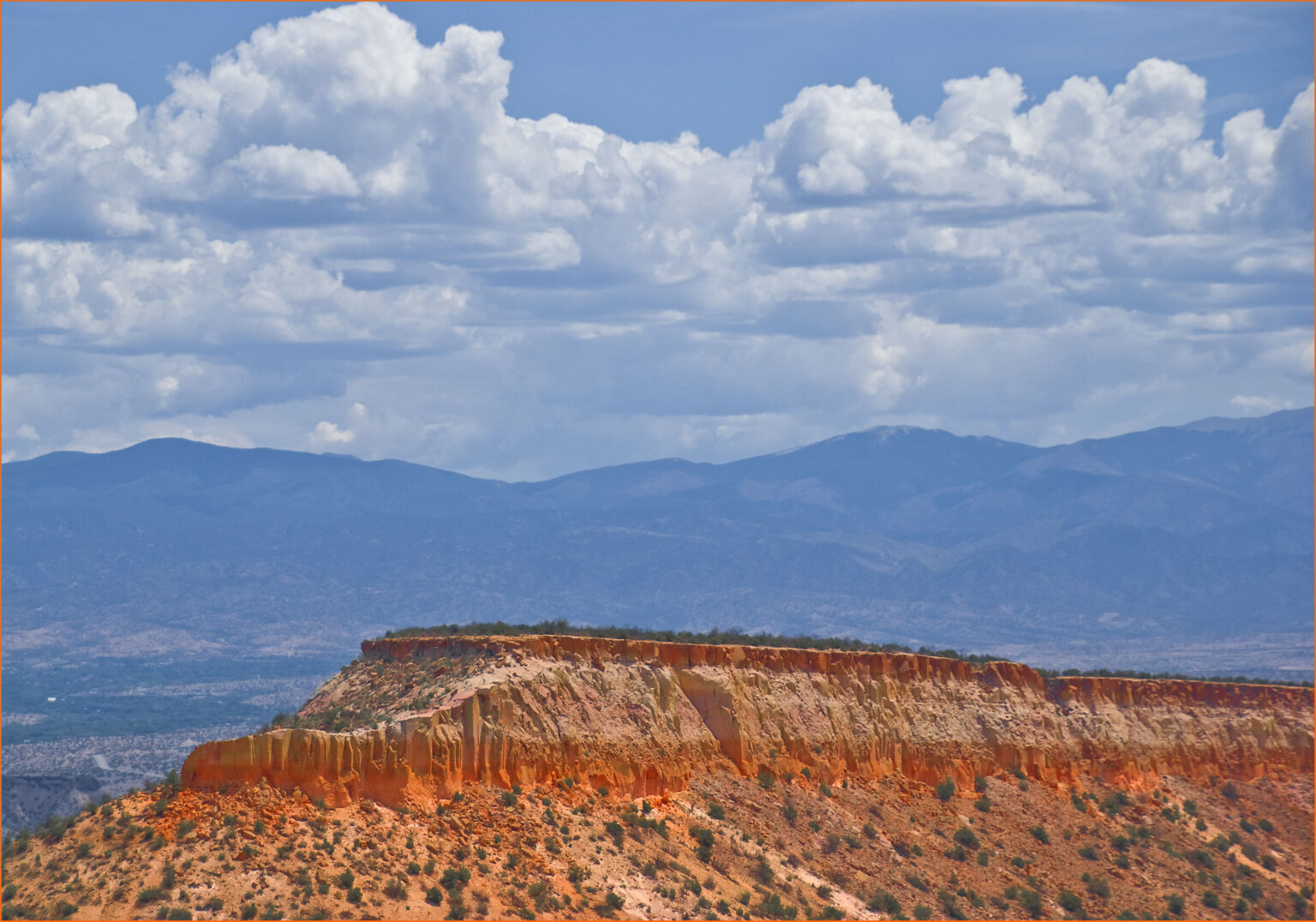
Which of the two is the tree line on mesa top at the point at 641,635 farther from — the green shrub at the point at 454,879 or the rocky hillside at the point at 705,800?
the green shrub at the point at 454,879

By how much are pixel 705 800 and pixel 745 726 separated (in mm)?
3894

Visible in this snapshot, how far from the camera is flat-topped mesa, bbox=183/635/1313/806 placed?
51562 millimetres

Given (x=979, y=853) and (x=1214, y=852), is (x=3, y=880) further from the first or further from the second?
(x=1214, y=852)

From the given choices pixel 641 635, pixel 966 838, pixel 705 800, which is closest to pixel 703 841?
pixel 705 800

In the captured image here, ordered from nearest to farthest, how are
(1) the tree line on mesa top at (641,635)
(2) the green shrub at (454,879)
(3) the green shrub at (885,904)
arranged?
(2) the green shrub at (454,879)
(3) the green shrub at (885,904)
(1) the tree line on mesa top at (641,635)

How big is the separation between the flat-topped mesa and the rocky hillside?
0.31ft

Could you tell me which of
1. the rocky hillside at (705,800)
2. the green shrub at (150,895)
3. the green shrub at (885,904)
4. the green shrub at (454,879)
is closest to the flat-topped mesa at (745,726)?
the rocky hillside at (705,800)

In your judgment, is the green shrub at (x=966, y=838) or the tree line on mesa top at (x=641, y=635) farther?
the green shrub at (x=966, y=838)

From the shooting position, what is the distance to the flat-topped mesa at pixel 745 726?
5156 centimetres

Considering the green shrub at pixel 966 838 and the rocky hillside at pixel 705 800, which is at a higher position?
the rocky hillside at pixel 705 800

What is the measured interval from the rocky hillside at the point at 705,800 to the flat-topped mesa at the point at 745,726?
0.10m

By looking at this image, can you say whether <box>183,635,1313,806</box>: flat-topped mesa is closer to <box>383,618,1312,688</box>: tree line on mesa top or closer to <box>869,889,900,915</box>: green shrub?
<box>383,618,1312,688</box>: tree line on mesa top

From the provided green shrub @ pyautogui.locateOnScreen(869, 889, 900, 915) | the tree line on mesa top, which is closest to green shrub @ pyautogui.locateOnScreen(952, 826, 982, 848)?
green shrub @ pyautogui.locateOnScreen(869, 889, 900, 915)

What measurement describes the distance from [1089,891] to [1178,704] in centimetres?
1940
